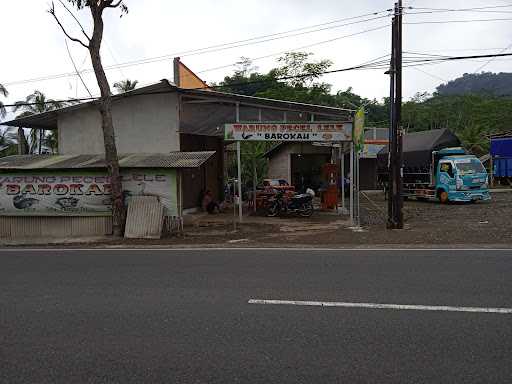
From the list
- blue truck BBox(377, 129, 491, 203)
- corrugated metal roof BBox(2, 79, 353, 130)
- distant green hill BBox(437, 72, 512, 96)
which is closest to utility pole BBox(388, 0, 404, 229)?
corrugated metal roof BBox(2, 79, 353, 130)

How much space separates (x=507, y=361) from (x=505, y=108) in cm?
5402

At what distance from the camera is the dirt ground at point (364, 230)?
11977 mm

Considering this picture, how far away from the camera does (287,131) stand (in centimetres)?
1516

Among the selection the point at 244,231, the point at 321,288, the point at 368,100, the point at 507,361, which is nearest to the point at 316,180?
the point at 244,231

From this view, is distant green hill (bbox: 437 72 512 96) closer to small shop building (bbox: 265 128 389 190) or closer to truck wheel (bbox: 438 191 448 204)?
small shop building (bbox: 265 128 389 190)

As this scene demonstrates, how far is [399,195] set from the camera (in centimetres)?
1384

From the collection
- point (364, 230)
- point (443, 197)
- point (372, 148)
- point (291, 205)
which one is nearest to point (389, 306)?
point (364, 230)

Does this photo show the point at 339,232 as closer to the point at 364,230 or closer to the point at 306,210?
the point at 364,230

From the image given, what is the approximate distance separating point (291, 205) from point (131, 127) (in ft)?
22.0

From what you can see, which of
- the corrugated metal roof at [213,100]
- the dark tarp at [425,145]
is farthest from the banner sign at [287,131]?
the dark tarp at [425,145]

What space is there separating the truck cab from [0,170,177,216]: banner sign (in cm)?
1416

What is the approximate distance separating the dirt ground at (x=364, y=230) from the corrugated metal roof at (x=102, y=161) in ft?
7.09

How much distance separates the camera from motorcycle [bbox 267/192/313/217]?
18203mm

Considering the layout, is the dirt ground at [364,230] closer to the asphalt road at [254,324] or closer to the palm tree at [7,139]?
the asphalt road at [254,324]
